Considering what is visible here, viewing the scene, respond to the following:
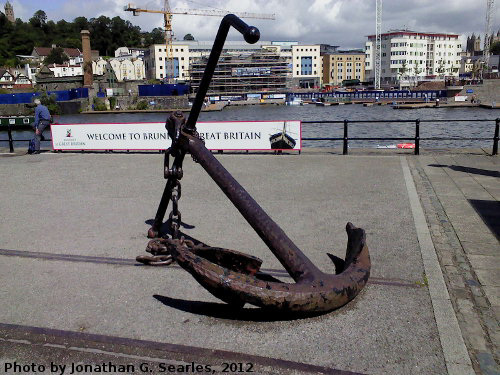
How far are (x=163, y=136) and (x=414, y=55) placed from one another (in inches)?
5661

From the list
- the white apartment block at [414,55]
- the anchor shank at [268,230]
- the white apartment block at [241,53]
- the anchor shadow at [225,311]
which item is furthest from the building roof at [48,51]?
the anchor shadow at [225,311]

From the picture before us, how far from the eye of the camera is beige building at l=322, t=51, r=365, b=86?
153 m

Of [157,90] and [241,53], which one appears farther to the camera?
[241,53]

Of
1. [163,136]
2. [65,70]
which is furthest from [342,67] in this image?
[163,136]

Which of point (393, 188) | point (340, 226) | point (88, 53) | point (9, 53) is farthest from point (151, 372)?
point (9, 53)

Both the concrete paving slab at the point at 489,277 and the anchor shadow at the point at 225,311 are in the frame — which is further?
the concrete paving slab at the point at 489,277

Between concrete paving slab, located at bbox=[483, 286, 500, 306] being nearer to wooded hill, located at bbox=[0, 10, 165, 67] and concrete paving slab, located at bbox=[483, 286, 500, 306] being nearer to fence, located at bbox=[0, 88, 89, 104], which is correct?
fence, located at bbox=[0, 88, 89, 104]

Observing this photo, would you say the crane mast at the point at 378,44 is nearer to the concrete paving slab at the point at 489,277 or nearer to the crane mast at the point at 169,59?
the crane mast at the point at 169,59

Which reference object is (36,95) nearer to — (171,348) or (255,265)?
(255,265)

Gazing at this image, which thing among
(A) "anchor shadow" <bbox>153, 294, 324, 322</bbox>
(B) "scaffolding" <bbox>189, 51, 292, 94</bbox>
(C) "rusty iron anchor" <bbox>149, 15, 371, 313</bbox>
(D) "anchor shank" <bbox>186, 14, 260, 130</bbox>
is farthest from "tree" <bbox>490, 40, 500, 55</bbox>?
(A) "anchor shadow" <bbox>153, 294, 324, 322</bbox>

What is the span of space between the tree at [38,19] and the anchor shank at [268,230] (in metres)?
173

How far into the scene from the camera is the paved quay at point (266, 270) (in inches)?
126

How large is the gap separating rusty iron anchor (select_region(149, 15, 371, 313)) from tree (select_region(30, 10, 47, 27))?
567ft

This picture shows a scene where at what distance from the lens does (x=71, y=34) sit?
Answer: 159875 mm
